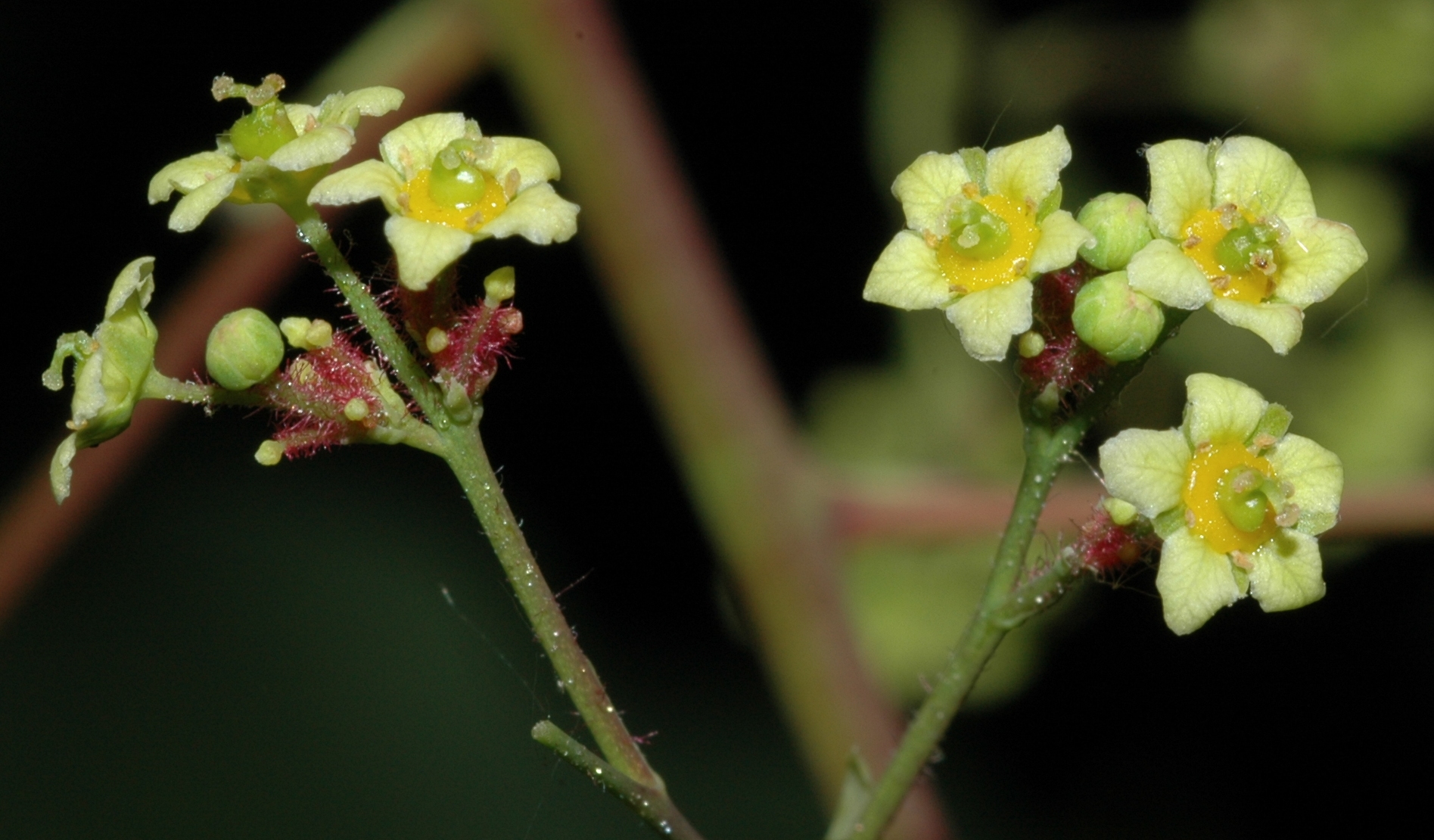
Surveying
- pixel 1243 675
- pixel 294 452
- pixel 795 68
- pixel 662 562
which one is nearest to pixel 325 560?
pixel 662 562

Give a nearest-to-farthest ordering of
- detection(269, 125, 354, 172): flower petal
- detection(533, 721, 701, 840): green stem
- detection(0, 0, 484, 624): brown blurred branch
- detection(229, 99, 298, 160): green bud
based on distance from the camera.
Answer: detection(533, 721, 701, 840): green stem → detection(269, 125, 354, 172): flower petal → detection(229, 99, 298, 160): green bud → detection(0, 0, 484, 624): brown blurred branch

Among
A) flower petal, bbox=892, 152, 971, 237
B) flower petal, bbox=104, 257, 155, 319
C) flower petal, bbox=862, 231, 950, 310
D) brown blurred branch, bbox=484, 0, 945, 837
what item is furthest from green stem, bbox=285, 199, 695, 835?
brown blurred branch, bbox=484, 0, 945, 837

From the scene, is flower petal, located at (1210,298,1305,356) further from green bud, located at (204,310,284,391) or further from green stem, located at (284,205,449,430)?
green bud, located at (204,310,284,391)

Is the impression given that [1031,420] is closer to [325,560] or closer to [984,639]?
[984,639]

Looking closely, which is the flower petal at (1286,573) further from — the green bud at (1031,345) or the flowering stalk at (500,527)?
the flowering stalk at (500,527)

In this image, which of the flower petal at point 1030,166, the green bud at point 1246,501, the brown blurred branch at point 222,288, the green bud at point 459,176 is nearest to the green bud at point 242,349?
the green bud at point 459,176

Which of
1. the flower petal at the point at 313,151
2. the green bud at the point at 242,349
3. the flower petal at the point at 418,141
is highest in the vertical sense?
the flower petal at the point at 313,151

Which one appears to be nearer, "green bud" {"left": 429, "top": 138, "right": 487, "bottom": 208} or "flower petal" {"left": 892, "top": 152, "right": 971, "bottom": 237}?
"green bud" {"left": 429, "top": 138, "right": 487, "bottom": 208}
